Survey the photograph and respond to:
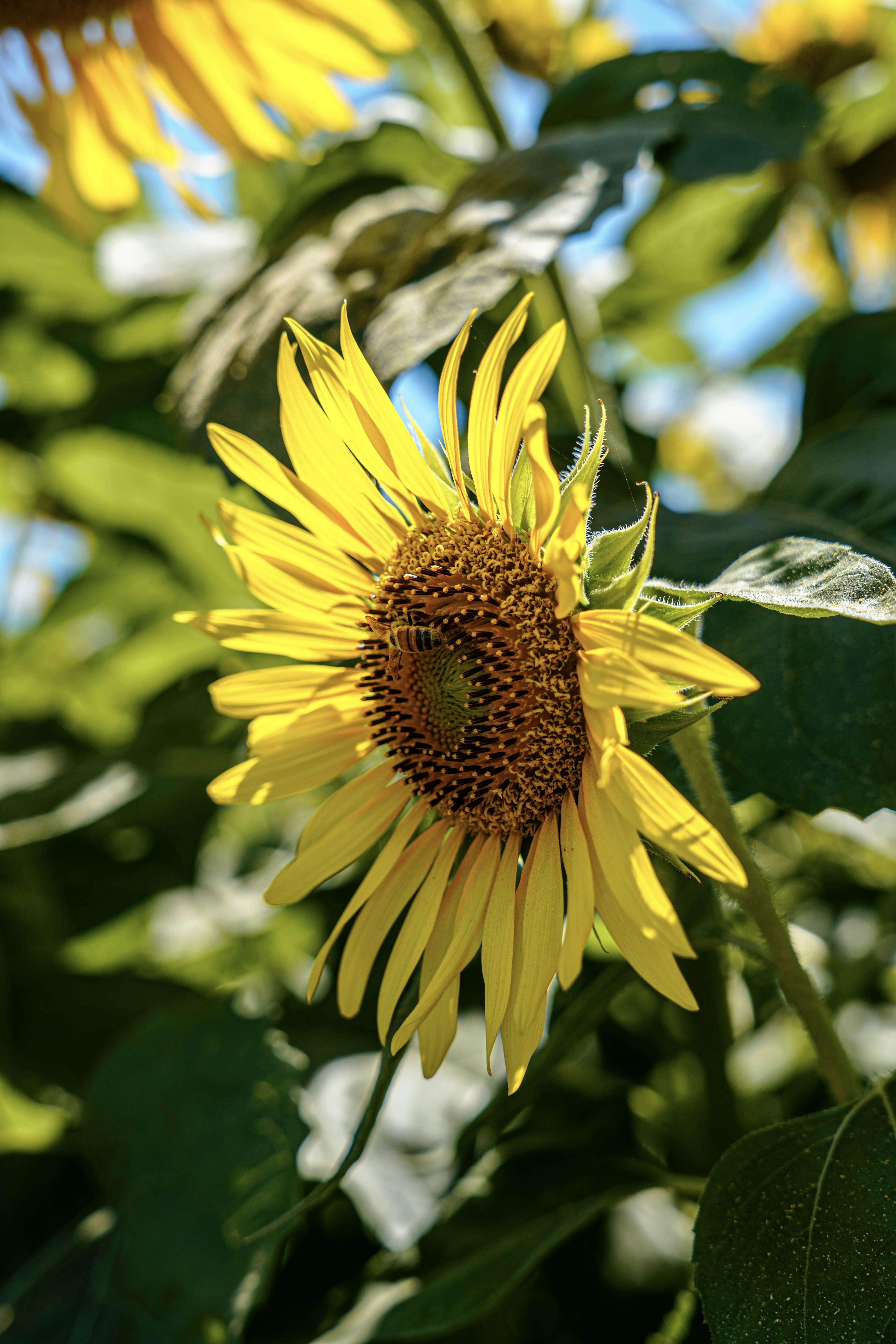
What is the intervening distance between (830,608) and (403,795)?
341mm

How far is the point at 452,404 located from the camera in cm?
58

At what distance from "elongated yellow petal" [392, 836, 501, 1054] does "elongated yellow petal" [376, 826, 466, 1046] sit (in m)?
0.02

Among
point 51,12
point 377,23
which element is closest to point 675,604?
point 377,23

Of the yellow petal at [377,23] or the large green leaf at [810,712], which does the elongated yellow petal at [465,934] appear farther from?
the yellow petal at [377,23]

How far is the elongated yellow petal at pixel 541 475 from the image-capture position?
485mm

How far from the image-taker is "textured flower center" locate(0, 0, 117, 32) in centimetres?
122

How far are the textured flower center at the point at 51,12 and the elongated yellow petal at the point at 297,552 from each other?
2.97 feet

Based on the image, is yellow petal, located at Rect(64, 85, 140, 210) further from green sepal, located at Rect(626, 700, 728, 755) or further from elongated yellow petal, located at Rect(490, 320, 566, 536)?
green sepal, located at Rect(626, 700, 728, 755)

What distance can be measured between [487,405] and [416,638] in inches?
6.4

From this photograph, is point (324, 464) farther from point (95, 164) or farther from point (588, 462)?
point (95, 164)

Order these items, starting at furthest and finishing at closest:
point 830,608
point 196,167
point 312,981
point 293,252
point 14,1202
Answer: point 196,167 < point 14,1202 < point 293,252 < point 312,981 < point 830,608

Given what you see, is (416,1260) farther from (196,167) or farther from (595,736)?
(196,167)

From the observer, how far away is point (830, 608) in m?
0.45

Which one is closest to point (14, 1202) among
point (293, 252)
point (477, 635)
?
point (477, 635)
